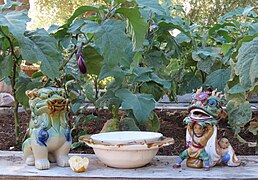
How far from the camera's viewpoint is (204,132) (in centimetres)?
109

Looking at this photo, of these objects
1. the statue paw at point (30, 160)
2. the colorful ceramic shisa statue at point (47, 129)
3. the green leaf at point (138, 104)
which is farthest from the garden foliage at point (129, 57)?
the statue paw at point (30, 160)

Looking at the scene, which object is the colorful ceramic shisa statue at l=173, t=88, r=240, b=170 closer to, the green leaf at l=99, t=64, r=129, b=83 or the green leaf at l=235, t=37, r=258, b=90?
the green leaf at l=235, t=37, r=258, b=90

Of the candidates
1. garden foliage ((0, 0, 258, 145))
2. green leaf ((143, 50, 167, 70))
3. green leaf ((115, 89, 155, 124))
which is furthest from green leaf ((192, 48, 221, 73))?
green leaf ((115, 89, 155, 124))

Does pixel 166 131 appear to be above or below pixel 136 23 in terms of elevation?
below

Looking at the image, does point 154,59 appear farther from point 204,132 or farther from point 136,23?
point 204,132

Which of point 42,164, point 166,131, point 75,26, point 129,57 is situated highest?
point 75,26

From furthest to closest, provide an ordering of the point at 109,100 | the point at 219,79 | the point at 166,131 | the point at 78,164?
the point at 166,131, the point at 219,79, the point at 109,100, the point at 78,164

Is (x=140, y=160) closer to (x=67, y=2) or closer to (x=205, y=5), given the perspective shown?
(x=205, y=5)

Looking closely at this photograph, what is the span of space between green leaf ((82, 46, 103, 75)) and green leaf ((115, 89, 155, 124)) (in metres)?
0.17

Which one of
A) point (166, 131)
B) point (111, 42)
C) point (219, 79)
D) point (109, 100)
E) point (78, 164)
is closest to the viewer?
point (78, 164)

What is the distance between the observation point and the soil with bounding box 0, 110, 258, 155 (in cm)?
141

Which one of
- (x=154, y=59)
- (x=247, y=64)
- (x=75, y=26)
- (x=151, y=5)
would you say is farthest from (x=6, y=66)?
(x=247, y=64)

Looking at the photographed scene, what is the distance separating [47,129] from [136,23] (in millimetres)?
392

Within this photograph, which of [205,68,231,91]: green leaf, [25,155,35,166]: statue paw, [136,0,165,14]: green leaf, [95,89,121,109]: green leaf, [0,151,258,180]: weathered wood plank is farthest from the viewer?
[205,68,231,91]: green leaf
